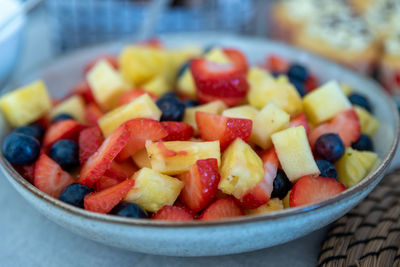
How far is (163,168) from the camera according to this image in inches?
29.8

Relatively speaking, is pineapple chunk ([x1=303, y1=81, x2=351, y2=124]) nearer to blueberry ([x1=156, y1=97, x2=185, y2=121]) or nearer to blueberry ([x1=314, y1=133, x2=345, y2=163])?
blueberry ([x1=314, y1=133, x2=345, y2=163])

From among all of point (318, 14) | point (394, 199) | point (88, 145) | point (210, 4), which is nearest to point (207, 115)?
point (88, 145)

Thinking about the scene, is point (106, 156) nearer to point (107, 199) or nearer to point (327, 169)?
point (107, 199)

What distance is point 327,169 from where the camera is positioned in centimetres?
82

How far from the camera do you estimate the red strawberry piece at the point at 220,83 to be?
980mm

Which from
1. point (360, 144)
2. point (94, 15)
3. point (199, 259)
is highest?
point (94, 15)

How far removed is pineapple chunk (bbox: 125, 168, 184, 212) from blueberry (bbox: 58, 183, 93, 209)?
91 mm

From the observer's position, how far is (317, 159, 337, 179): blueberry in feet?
2.68

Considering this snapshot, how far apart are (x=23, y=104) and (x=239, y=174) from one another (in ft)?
1.94

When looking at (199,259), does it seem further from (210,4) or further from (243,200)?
(210,4)

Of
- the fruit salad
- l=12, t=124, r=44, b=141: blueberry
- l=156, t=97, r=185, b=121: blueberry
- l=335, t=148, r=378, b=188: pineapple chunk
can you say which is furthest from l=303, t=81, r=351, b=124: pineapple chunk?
l=12, t=124, r=44, b=141: blueberry

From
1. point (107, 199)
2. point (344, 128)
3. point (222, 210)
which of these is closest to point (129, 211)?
point (107, 199)

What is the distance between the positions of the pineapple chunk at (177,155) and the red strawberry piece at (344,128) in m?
0.27

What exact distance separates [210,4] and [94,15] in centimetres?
49
